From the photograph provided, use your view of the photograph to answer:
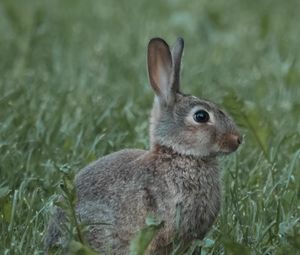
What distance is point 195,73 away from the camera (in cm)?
785

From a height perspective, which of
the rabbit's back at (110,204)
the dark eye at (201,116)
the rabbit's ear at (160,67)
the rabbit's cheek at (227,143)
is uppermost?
the rabbit's ear at (160,67)

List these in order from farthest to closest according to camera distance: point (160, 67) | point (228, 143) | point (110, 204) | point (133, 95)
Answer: point (133, 95) → point (160, 67) → point (228, 143) → point (110, 204)

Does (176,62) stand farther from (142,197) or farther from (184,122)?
(142,197)

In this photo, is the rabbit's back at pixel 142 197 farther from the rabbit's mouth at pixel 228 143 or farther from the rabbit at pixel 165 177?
the rabbit's mouth at pixel 228 143

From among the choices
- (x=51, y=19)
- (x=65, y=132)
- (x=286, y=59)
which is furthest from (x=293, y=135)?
(x=51, y=19)

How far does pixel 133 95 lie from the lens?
7344 mm

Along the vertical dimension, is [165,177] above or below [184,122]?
below

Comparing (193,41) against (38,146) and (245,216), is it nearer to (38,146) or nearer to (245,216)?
(38,146)

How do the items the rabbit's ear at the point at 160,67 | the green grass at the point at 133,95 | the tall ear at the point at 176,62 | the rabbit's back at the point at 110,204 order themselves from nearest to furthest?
the rabbit's back at the point at 110,204 → the green grass at the point at 133,95 → the tall ear at the point at 176,62 → the rabbit's ear at the point at 160,67

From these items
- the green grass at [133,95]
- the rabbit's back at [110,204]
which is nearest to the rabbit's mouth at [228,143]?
the green grass at [133,95]

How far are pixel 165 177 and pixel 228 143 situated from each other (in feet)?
1.25

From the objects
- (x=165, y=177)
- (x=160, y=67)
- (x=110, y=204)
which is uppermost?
(x=160, y=67)

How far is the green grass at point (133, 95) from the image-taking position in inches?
205

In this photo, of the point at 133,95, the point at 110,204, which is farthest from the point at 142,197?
the point at 133,95
